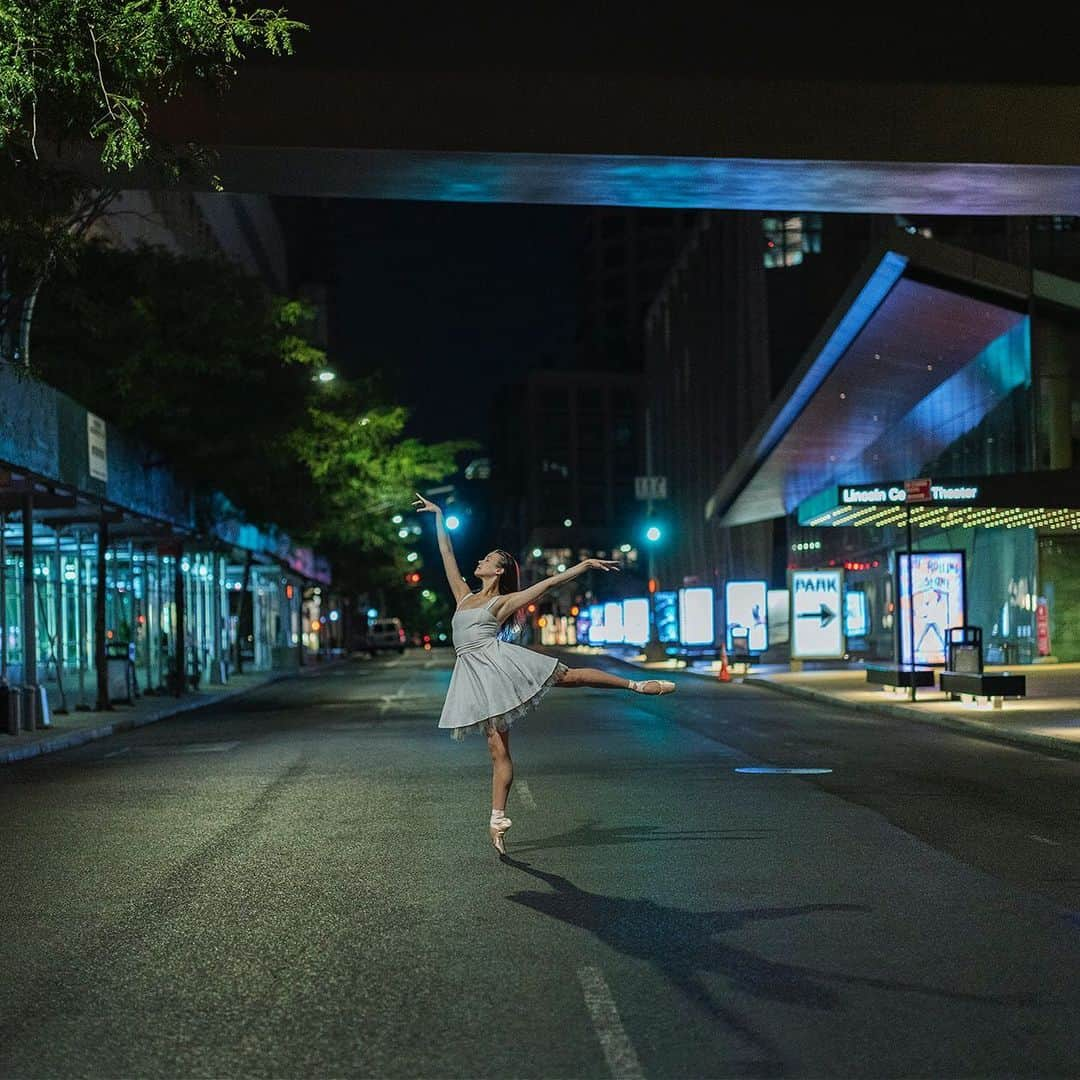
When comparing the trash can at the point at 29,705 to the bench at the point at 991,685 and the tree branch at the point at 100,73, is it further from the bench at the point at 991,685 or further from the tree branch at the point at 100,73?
the tree branch at the point at 100,73

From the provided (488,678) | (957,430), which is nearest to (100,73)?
(488,678)

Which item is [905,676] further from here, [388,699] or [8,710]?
[8,710]

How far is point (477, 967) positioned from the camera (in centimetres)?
759

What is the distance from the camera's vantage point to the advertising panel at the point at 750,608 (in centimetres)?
5206

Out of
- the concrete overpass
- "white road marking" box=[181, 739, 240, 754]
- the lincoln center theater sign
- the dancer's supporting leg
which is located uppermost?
the concrete overpass

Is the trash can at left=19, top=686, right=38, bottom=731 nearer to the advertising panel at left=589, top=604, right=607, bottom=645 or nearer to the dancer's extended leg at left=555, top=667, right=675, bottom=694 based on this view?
the dancer's extended leg at left=555, top=667, right=675, bottom=694

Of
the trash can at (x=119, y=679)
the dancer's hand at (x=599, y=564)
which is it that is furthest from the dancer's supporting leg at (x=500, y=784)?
the trash can at (x=119, y=679)

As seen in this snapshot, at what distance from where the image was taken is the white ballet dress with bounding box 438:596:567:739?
1065cm

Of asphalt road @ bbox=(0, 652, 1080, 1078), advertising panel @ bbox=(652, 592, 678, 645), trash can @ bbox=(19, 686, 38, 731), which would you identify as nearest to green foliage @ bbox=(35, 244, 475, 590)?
trash can @ bbox=(19, 686, 38, 731)

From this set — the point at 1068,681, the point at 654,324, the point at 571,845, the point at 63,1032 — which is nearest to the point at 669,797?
the point at 571,845

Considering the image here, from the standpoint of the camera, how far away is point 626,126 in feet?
53.6

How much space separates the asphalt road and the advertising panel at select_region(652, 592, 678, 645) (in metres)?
48.2

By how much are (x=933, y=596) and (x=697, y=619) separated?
1022 inches

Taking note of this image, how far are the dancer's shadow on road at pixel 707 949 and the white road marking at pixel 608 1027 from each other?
1.10 feet
